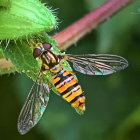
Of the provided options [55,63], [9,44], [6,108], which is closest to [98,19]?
[55,63]

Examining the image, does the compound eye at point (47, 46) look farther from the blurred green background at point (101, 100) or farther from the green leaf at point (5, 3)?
the blurred green background at point (101, 100)

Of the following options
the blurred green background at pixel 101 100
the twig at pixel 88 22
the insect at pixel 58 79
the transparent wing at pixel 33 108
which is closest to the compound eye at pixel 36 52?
the insect at pixel 58 79

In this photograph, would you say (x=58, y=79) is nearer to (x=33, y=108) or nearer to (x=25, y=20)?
(x=33, y=108)

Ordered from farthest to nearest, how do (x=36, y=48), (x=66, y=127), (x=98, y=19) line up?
(x=66, y=127), (x=98, y=19), (x=36, y=48)

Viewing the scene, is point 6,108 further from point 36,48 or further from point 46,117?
point 36,48

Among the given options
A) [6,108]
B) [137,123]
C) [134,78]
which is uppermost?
[6,108]

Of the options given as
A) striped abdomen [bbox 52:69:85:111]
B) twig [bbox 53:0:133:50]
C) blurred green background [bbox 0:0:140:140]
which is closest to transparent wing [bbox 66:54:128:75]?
striped abdomen [bbox 52:69:85:111]
